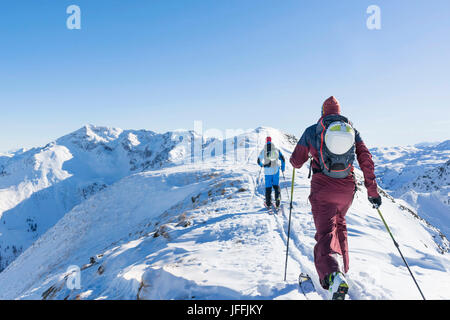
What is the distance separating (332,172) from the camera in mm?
4316

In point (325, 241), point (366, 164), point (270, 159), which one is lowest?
point (325, 241)

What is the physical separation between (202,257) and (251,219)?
3810 mm

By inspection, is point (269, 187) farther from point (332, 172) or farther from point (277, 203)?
point (332, 172)

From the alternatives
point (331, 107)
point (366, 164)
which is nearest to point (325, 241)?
point (366, 164)

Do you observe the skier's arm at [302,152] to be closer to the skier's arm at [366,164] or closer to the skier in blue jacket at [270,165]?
the skier's arm at [366,164]

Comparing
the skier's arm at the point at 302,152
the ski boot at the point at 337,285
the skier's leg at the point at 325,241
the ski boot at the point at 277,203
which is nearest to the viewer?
the ski boot at the point at 337,285

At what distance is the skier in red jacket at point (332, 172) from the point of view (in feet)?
13.6

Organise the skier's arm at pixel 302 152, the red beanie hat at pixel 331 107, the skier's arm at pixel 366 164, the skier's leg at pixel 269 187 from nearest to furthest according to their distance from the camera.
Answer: the skier's arm at pixel 366 164, the red beanie hat at pixel 331 107, the skier's arm at pixel 302 152, the skier's leg at pixel 269 187

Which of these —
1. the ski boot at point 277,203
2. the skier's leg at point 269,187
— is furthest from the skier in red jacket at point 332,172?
the ski boot at point 277,203

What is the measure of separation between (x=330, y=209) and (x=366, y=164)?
1.12 meters

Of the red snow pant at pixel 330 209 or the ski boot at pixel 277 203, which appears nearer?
the red snow pant at pixel 330 209

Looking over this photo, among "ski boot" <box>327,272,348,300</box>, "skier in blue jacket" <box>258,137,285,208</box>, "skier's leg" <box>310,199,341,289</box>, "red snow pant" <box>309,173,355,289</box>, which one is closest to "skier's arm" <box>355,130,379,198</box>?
"red snow pant" <box>309,173,355,289</box>
